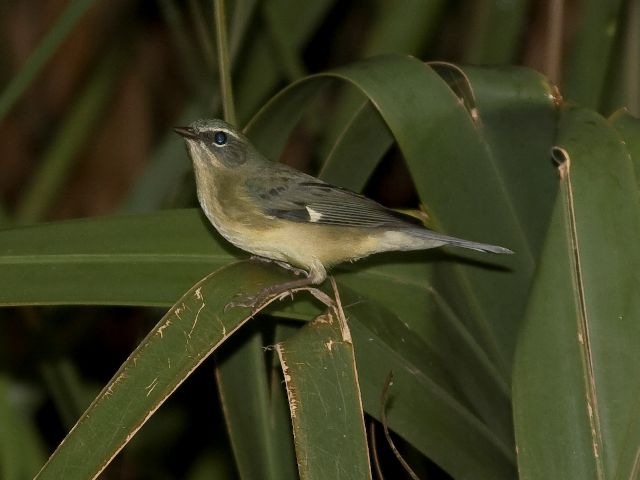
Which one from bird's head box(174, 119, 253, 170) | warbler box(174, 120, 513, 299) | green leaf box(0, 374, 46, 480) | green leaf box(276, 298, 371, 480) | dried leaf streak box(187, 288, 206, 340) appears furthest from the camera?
bird's head box(174, 119, 253, 170)

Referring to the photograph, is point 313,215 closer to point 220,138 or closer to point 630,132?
point 220,138

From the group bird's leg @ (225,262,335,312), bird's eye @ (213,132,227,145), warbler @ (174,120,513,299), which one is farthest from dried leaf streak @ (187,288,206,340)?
bird's eye @ (213,132,227,145)

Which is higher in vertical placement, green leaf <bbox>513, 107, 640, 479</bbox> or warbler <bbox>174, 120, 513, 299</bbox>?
green leaf <bbox>513, 107, 640, 479</bbox>

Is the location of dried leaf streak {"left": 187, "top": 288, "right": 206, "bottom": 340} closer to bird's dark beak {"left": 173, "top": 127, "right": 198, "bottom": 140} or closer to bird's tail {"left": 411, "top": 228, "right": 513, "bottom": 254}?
bird's tail {"left": 411, "top": 228, "right": 513, "bottom": 254}

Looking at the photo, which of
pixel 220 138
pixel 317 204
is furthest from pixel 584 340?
pixel 220 138

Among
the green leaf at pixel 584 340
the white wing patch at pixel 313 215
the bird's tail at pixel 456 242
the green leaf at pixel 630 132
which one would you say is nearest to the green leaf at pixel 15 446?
the white wing patch at pixel 313 215

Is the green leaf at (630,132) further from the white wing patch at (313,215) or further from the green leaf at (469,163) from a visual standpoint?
the white wing patch at (313,215)

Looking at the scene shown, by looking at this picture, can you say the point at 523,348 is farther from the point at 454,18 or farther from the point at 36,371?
the point at 454,18

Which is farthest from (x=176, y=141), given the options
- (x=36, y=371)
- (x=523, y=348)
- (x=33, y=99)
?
(x=33, y=99)
